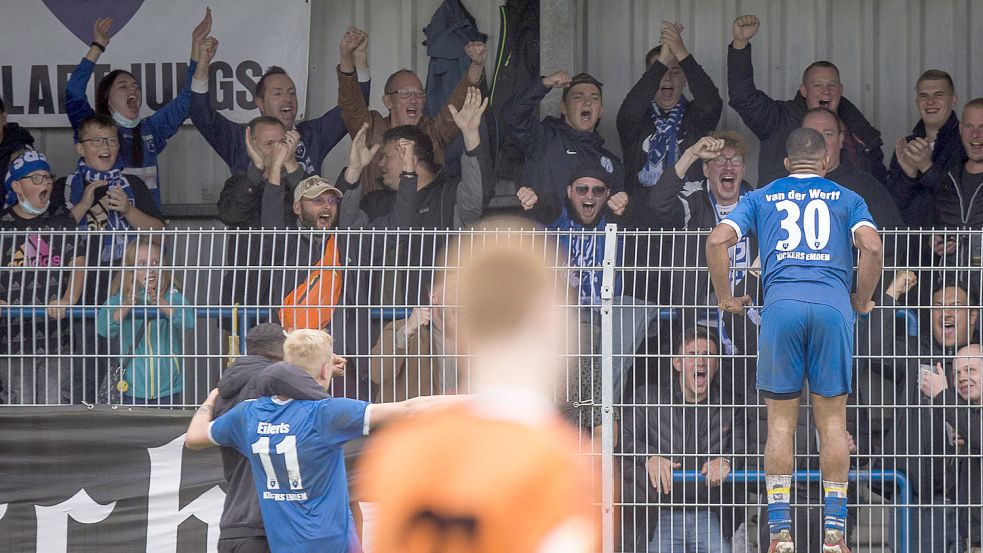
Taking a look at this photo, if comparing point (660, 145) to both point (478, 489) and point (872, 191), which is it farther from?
point (478, 489)

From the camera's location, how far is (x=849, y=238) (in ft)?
23.8

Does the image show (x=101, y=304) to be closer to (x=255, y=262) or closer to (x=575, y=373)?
(x=255, y=262)

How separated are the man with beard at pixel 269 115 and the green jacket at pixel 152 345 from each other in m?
3.88

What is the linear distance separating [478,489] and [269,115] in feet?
→ 30.7

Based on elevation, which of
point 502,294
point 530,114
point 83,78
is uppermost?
point 83,78

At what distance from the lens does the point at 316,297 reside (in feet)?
25.9

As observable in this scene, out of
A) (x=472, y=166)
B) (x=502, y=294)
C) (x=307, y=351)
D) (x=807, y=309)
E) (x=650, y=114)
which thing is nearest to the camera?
(x=502, y=294)

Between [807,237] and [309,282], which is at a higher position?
[807,237]

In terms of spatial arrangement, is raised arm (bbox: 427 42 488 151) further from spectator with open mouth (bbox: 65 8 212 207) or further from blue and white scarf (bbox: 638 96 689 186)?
spectator with open mouth (bbox: 65 8 212 207)

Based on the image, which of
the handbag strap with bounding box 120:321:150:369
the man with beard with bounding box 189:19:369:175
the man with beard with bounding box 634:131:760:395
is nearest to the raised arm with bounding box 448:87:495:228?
the man with beard with bounding box 634:131:760:395

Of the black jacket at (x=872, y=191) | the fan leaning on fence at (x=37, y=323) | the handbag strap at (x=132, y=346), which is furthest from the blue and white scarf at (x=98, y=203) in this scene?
the black jacket at (x=872, y=191)

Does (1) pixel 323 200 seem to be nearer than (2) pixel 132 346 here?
No

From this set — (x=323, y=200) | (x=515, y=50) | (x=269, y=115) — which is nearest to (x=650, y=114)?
(x=515, y=50)

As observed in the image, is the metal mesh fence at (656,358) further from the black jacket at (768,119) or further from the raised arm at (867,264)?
the black jacket at (768,119)
